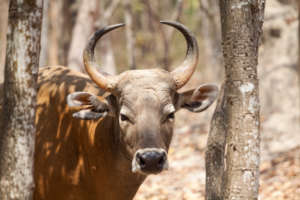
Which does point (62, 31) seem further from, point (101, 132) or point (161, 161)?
point (161, 161)

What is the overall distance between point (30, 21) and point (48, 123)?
196cm

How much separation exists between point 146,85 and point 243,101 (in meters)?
1.29

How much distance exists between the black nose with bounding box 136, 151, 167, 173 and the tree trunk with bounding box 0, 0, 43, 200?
102cm

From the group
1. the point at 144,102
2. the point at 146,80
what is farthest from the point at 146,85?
the point at 144,102

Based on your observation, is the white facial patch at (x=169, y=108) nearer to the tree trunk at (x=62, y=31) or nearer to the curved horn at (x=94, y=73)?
the curved horn at (x=94, y=73)

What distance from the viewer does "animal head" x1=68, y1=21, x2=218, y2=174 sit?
4.55 metres

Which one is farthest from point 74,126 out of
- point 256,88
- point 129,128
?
point 256,88

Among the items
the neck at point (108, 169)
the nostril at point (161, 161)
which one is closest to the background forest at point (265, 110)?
the neck at point (108, 169)

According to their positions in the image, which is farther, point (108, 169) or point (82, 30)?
point (82, 30)

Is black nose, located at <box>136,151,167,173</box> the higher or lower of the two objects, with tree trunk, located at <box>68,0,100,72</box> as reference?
lower

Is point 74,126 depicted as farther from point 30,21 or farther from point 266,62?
point 266,62

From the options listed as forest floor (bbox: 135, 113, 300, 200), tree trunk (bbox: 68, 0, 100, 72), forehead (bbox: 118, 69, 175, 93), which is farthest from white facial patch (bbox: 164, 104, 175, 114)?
tree trunk (bbox: 68, 0, 100, 72)

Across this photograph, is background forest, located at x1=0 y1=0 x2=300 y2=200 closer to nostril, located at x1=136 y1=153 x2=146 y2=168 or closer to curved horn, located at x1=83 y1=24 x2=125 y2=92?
curved horn, located at x1=83 y1=24 x2=125 y2=92

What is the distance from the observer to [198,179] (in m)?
9.02
